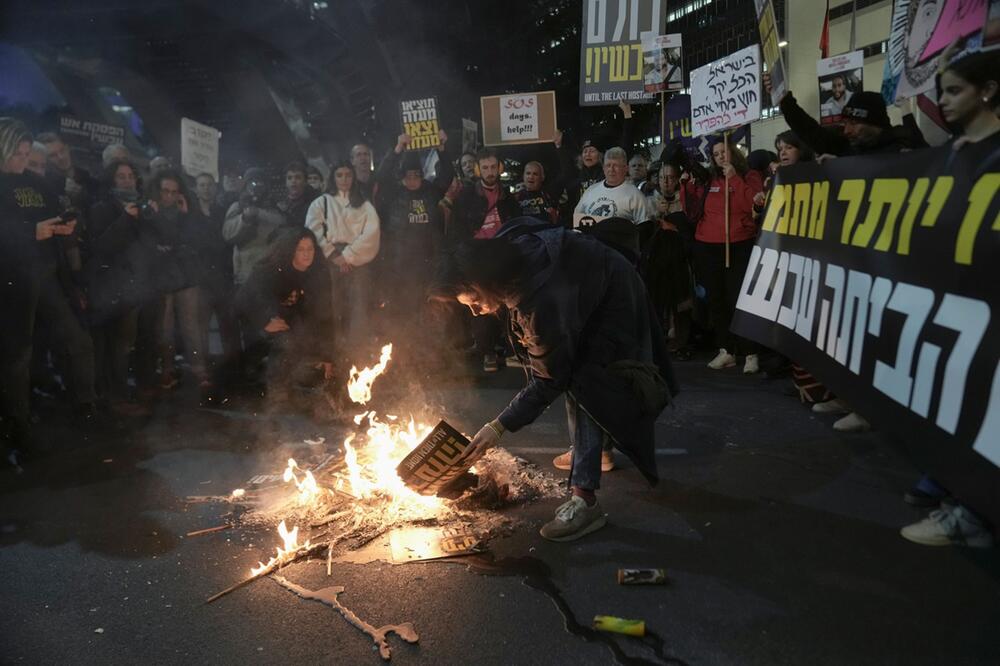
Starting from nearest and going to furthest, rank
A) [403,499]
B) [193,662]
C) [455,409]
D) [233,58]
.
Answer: [193,662], [403,499], [455,409], [233,58]

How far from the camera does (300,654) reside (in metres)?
2.74

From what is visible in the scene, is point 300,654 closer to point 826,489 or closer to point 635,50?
point 826,489

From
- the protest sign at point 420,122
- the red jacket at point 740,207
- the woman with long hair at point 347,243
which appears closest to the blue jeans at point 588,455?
the red jacket at point 740,207

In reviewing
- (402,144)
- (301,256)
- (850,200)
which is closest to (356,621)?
(850,200)

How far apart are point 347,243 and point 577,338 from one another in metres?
4.57

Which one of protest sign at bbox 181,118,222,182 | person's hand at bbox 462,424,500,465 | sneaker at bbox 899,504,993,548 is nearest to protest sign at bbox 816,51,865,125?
sneaker at bbox 899,504,993,548

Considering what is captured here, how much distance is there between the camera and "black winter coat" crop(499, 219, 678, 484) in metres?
3.40

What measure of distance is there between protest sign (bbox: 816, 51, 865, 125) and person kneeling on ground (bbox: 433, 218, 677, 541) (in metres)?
5.17

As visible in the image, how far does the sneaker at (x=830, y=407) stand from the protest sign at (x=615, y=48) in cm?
433

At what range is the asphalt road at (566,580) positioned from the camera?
2.74 m

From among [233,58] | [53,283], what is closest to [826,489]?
[53,283]

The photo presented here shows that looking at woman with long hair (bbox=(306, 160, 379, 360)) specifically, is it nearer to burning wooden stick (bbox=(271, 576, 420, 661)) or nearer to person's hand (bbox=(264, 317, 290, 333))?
person's hand (bbox=(264, 317, 290, 333))

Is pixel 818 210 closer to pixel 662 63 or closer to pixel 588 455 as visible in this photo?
pixel 588 455

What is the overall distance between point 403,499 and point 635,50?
6444 mm
